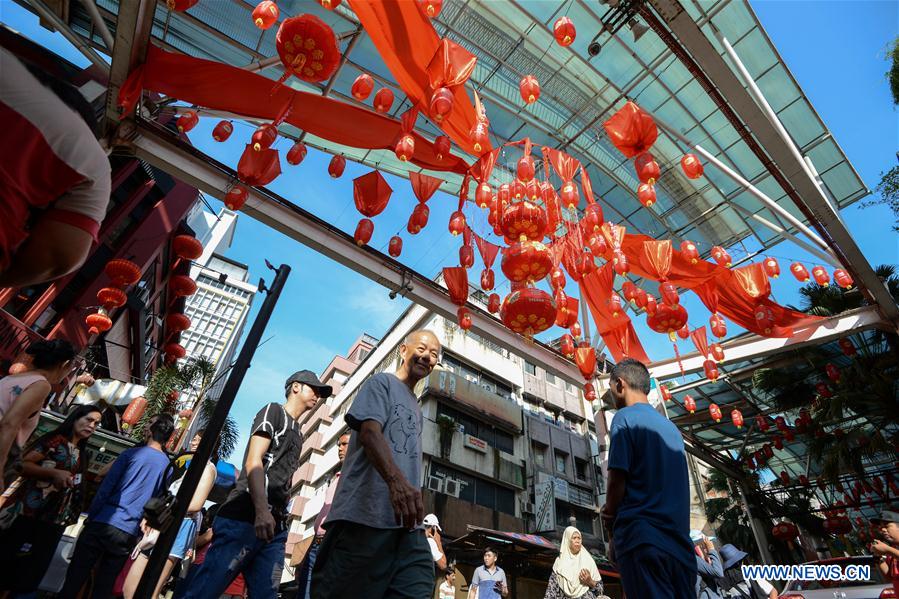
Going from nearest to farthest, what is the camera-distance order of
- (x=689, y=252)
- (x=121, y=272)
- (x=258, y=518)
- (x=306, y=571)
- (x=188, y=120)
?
1. (x=258, y=518)
2. (x=306, y=571)
3. (x=188, y=120)
4. (x=689, y=252)
5. (x=121, y=272)

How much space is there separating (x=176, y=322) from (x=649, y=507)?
21245 mm

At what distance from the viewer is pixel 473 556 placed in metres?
14.8

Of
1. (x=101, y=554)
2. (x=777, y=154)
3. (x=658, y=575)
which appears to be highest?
(x=777, y=154)

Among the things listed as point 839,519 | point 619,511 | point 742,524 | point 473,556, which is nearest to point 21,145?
point 619,511

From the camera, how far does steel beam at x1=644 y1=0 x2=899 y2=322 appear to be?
4.66 meters

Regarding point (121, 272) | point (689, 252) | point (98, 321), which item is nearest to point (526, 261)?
point (689, 252)

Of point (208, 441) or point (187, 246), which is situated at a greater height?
point (187, 246)

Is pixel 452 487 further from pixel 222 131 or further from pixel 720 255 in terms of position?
pixel 222 131

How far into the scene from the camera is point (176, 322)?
19.2 metres

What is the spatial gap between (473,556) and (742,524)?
32.5 feet

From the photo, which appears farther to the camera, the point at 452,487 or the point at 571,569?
the point at 452,487

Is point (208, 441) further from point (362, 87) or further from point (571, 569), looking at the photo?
point (571, 569)

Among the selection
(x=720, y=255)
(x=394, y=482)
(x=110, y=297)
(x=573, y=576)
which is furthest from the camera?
(x=110, y=297)

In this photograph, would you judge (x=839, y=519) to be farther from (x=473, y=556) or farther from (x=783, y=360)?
(x=473, y=556)
